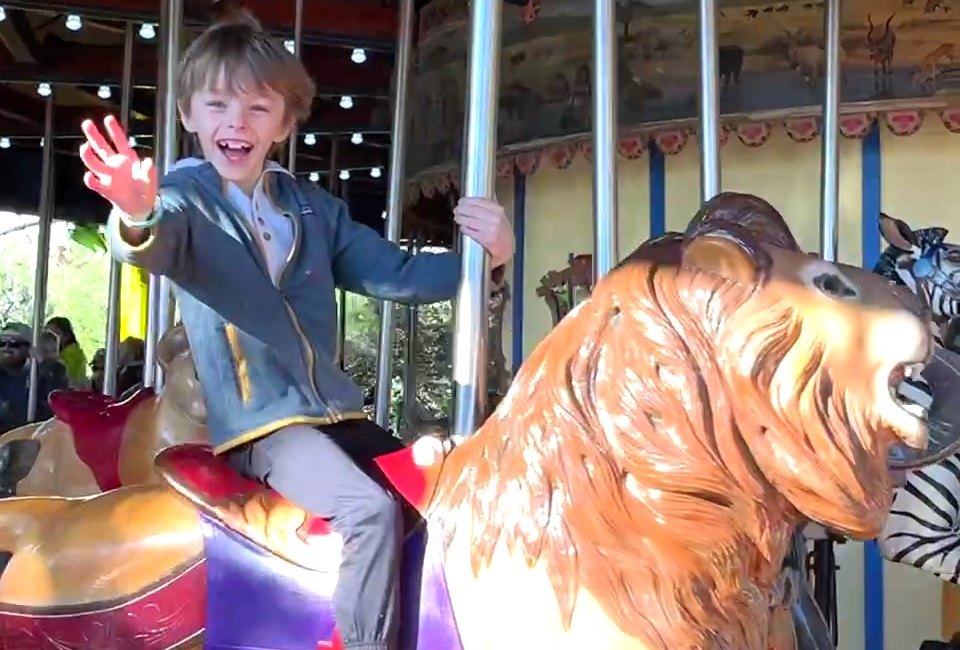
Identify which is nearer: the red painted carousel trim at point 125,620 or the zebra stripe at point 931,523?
the red painted carousel trim at point 125,620

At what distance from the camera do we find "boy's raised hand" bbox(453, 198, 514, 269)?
1.18 m

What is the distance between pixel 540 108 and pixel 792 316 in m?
3.72

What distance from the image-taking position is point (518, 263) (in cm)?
493

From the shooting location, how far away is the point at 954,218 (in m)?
4.16

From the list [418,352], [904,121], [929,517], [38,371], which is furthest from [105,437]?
[418,352]

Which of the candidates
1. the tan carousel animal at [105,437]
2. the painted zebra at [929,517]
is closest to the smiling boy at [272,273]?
the tan carousel animal at [105,437]

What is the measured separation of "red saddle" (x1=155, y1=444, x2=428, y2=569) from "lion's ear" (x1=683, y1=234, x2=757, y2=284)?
1.14 feet

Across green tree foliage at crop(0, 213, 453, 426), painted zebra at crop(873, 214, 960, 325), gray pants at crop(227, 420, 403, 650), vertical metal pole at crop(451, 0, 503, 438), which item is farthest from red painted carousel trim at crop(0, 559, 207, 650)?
green tree foliage at crop(0, 213, 453, 426)

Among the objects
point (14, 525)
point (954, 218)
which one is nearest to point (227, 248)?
point (14, 525)

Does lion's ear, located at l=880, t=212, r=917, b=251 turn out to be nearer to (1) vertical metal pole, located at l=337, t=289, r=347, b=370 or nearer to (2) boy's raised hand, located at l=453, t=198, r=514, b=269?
(1) vertical metal pole, located at l=337, t=289, r=347, b=370

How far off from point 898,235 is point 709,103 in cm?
187

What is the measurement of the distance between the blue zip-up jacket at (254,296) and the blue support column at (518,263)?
3.50 m

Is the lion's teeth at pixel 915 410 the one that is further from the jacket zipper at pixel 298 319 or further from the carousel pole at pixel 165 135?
the carousel pole at pixel 165 135

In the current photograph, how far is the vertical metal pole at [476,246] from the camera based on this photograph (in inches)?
46.4
